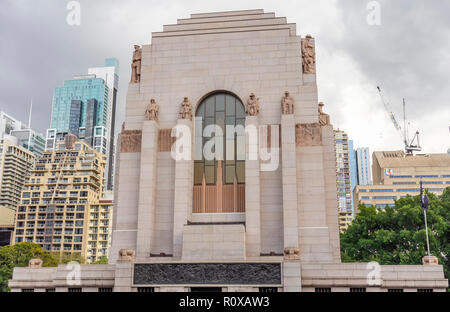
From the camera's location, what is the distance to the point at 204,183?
114ft

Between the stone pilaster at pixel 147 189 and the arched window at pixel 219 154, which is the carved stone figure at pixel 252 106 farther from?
the stone pilaster at pixel 147 189

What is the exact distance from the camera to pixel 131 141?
35.9 meters

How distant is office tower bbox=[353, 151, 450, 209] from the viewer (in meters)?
135

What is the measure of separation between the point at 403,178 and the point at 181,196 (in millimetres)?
117642

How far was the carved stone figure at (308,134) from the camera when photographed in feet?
111

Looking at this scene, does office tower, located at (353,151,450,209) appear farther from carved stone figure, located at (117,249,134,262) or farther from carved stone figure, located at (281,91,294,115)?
carved stone figure, located at (117,249,134,262)

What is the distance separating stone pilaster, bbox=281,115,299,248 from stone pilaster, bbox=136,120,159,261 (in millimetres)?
9631

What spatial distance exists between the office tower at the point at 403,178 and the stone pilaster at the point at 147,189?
107950mm

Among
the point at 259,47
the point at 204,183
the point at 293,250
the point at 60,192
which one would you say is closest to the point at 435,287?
the point at 293,250

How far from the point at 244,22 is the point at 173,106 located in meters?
9.12

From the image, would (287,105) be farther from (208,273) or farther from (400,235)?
(400,235)

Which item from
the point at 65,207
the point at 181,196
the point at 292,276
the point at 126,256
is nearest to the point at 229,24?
the point at 181,196

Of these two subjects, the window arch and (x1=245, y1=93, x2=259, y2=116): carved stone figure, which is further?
the window arch

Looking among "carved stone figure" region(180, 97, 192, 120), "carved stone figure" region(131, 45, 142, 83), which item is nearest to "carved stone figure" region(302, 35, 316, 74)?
"carved stone figure" region(180, 97, 192, 120)
